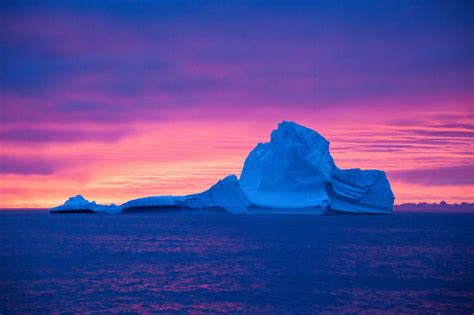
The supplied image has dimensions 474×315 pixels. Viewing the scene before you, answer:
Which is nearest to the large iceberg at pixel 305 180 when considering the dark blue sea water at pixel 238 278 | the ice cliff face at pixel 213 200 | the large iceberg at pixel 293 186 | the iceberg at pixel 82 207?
the large iceberg at pixel 293 186

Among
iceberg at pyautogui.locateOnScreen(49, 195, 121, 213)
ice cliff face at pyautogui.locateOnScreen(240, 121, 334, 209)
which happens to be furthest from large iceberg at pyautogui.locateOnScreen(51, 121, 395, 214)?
iceberg at pyautogui.locateOnScreen(49, 195, 121, 213)

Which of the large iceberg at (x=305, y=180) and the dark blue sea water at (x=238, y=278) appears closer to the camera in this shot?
the dark blue sea water at (x=238, y=278)

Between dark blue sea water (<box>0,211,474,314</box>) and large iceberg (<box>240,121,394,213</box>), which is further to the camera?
large iceberg (<box>240,121,394,213</box>)

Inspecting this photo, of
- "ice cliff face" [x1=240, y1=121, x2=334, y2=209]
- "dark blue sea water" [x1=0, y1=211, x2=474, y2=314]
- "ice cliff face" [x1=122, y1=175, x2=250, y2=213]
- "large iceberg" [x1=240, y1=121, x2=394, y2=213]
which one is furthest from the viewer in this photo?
"ice cliff face" [x1=122, y1=175, x2=250, y2=213]

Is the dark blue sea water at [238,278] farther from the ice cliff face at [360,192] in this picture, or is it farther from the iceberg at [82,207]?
the iceberg at [82,207]

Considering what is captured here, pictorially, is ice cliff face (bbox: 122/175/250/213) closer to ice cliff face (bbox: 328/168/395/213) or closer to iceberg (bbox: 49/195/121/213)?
ice cliff face (bbox: 328/168/395/213)

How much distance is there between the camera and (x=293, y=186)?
50562 millimetres

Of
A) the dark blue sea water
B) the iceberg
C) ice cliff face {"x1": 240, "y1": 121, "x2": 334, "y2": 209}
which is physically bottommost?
the dark blue sea water

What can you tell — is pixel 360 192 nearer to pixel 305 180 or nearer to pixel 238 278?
pixel 305 180

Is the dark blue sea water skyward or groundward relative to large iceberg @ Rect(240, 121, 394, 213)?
groundward

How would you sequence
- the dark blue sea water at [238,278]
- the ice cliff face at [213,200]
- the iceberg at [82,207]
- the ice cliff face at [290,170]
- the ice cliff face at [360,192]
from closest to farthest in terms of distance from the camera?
the dark blue sea water at [238,278] → the ice cliff face at [290,170] → the ice cliff face at [213,200] → the ice cliff face at [360,192] → the iceberg at [82,207]

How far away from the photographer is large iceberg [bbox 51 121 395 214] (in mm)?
48062

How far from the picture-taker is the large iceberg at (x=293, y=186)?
48062 millimetres

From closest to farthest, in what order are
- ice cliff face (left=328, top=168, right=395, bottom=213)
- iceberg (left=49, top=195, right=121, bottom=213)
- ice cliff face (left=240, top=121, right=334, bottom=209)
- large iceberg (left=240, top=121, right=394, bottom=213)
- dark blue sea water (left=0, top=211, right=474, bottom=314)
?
dark blue sea water (left=0, top=211, right=474, bottom=314) < ice cliff face (left=240, top=121, right=334, bottom=209) < large iceberg (left=240, top=121, right=394, bottom=213) < ice cliff face (left=328, top=168, right=395, bottom=213) < iceberg (left=49, top=195, right=121, bottom=213)
